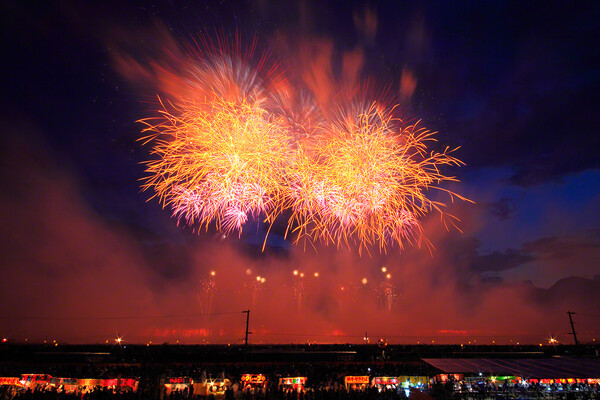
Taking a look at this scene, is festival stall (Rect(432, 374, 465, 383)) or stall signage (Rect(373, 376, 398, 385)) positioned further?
stall signage (Rect(373, 376, 398, 385))

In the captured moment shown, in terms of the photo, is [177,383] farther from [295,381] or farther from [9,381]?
[9,381]

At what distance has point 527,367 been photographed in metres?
21.2

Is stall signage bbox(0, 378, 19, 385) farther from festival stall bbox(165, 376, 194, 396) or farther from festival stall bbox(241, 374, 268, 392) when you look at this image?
festival stall bbox(241, 374, 268, 392)

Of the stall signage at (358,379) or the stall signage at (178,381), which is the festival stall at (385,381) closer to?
the stall signage at (358,379)

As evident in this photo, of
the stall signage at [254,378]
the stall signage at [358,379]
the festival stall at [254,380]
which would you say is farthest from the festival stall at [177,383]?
the stall signage at [358,379]

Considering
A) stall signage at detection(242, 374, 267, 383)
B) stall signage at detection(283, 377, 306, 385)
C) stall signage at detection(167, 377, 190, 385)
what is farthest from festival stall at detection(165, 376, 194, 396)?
stall signage at detection(283, 377, 306, 385)

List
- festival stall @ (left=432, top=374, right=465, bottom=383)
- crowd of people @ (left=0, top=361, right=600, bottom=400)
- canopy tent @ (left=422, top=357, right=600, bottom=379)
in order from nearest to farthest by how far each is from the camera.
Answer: crowd of people @ (left=0, top=361, right=600, bottom=400), canopy tent @ (left=422, top=357, right=600, bottom=379), festival stall @ (left=432, top=374, right=465, bottom=383)

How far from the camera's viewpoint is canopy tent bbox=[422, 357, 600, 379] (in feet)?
65.7

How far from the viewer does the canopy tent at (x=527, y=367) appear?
2002cm

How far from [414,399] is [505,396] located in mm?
5044

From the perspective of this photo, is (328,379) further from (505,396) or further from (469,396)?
(505,396)

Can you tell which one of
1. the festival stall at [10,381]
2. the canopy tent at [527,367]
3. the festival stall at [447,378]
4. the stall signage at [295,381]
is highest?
the canopy tent at [527,367]

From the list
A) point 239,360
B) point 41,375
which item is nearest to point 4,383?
point 41,375

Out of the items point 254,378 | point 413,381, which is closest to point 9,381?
point 254,378
